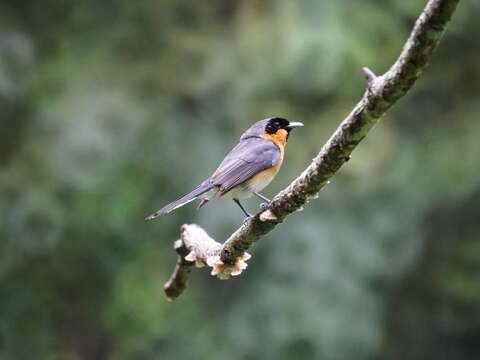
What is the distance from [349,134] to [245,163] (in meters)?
1.72

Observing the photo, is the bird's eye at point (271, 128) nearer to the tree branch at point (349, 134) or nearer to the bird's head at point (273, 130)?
the bird's head at point (273, 130)

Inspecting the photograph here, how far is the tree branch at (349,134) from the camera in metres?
2.36

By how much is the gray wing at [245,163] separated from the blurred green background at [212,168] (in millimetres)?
4025

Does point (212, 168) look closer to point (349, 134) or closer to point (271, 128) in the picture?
point (271, 128)

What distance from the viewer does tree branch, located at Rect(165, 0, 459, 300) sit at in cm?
236

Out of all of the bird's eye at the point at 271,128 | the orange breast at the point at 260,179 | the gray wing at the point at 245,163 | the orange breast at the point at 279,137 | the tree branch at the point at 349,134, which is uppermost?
the bird's eye at the point at 271,128

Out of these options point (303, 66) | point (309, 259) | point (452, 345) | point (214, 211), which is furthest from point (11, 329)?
point (452, 345)

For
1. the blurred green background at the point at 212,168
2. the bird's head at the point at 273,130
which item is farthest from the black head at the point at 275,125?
the blurred green background at the point at 212,168

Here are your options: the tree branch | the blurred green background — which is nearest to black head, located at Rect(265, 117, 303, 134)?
the tree branch

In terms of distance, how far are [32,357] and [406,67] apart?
8.04 metres

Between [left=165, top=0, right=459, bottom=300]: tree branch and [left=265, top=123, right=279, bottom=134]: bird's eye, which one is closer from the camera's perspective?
[left=165, top=0, right=459, bottom=300]: tree branch

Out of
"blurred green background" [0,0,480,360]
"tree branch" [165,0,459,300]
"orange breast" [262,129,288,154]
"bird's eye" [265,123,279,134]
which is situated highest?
"blurred green background" [0,0,480,360]

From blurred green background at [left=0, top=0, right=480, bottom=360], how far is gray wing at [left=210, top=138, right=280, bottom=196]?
4.03 m

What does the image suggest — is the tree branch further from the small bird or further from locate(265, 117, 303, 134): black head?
locate(265, 117, 303, 134): black head
